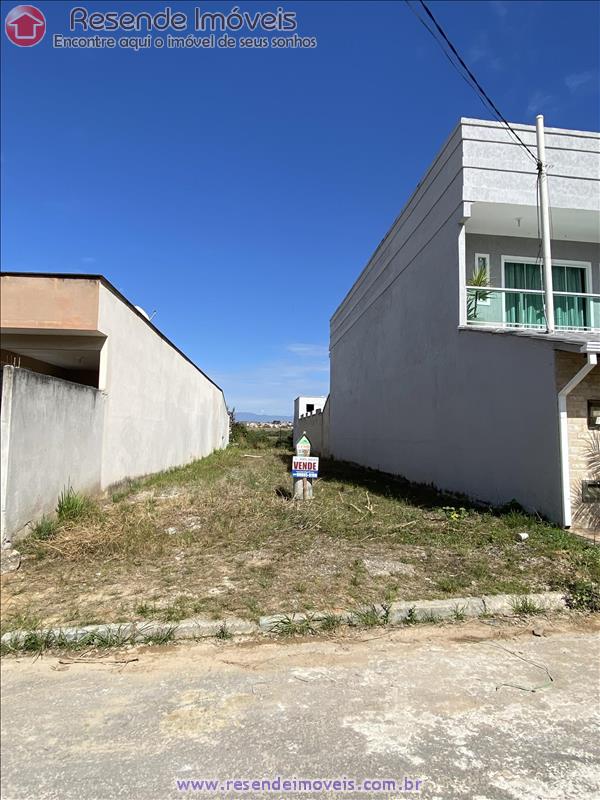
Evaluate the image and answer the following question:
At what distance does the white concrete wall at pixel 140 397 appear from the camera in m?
9.32

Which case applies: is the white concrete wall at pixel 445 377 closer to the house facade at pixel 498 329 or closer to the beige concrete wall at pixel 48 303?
the house facade at pixel 498 329

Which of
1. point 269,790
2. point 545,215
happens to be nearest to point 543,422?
point 545,215

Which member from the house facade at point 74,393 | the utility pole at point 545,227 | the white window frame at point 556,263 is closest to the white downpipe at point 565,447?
the utility pole at point 545,227

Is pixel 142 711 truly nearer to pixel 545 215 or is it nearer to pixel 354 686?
pixel 354 686

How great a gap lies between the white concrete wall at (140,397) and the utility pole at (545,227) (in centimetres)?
795

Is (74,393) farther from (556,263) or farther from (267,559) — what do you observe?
(556,263)

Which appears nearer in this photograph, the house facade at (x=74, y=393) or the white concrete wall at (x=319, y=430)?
the house facade at (x=74, y=393)

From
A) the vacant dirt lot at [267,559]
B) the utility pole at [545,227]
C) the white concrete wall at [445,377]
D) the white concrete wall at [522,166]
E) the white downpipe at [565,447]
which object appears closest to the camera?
the vacant dirt lot at [267,559]

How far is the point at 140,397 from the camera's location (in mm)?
11727

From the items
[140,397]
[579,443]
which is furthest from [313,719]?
[140,397]

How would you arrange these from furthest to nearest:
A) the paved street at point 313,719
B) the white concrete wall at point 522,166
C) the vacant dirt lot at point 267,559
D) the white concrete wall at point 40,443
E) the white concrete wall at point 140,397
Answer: the white concrete wall at point 522,166
the white concrete wall at point 140,397
the white concrete wall at point 40,443
the vacant dirt lot at point 267,559
the paved street at point 313,719

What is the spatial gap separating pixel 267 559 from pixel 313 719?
9.41ft

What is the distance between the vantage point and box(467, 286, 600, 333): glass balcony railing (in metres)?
10.1

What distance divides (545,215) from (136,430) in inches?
380
